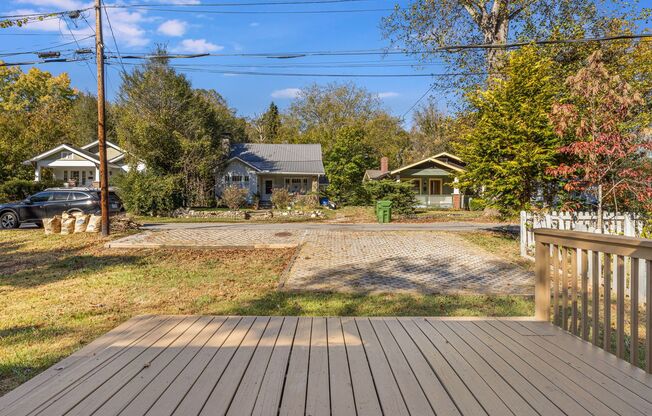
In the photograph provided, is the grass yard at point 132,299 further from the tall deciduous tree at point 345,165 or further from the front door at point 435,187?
the front door at point 435,187

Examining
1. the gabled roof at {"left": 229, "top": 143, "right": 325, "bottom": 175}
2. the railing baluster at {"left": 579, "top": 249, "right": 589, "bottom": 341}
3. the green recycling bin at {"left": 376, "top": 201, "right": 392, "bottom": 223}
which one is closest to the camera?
the railing baluster at {"left": 579, "top": 249, "right": 589, "bottom": 341}

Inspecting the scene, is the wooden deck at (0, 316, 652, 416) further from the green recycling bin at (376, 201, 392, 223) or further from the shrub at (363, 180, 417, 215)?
the shrub at (363, 180, 417, 215)

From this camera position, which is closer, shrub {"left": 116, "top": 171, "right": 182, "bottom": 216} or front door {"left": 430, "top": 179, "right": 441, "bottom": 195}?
shrub {"left": 116, "top": 171, "right": 182, "bottom": 216}

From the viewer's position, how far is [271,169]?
3183 centimetres

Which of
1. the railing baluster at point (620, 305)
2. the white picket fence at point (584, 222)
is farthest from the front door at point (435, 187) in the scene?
the railing baluster at point (620, 305)

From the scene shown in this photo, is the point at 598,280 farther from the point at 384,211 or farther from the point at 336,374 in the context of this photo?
the point at 384,211

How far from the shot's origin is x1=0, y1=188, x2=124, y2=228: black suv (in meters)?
15.4

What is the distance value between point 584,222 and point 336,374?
22.2 ft

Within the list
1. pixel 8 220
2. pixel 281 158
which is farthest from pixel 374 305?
pixel 281 158

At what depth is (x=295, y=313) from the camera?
5094 millimetres

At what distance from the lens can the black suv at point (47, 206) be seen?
15.4 meters

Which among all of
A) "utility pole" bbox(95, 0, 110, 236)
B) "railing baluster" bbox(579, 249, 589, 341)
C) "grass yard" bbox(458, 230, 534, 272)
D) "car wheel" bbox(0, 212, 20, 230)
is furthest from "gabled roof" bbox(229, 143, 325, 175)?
"railing baluster" bbox(579, 249, 589, 341)

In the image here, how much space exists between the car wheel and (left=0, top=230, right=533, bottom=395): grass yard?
7.64 m

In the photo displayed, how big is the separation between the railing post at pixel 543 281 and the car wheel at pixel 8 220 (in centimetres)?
1769
